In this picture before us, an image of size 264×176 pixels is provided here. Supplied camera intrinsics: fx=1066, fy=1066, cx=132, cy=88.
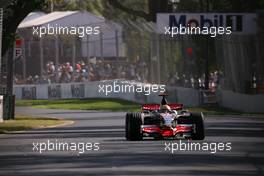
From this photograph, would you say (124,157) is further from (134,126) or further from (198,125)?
(198,125)

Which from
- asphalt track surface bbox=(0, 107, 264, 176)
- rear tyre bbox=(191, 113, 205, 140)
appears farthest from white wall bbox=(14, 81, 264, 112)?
rear tyre bbox=(191, 113, 205, 140)

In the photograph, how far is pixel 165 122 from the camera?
23469mm

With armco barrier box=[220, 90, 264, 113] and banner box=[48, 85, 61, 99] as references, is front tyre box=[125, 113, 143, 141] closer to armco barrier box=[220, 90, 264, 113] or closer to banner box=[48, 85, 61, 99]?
armco barrier box=[220, 90, 264, 113]

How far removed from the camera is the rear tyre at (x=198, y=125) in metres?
23.4

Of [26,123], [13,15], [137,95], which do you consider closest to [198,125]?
[26,123]

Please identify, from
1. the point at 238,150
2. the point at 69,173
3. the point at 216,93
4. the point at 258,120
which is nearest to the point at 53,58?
the point at 216,93

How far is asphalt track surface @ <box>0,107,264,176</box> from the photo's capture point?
1736cm

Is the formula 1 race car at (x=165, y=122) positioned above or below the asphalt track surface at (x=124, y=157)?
above

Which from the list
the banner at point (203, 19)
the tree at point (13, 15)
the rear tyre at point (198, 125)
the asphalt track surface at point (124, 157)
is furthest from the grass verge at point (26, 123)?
the banner at point (203, 19)

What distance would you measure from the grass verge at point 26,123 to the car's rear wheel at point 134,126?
331 inches

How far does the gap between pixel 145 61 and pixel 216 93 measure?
419 cm

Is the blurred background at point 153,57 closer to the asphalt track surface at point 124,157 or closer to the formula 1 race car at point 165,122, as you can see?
the asphalt track surface at point 124,157

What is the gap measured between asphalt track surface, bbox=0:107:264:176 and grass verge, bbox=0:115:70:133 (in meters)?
2.83

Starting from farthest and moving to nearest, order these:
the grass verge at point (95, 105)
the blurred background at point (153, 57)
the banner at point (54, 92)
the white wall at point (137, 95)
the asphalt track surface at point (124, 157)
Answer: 1. the banner at point (54, 92)
2. the blurred background at point (153, 57)
3. the grass verge at point (95, 105)
4. the white wall at point (137, 95)
5. the asphalt track surface at point (124, 157)
